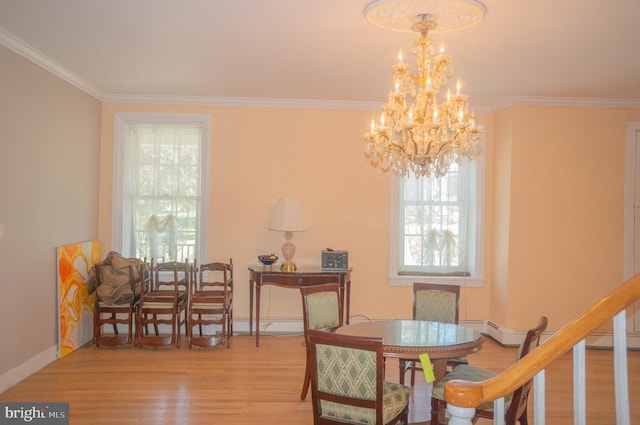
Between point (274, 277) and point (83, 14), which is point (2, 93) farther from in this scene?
point (274, 277)

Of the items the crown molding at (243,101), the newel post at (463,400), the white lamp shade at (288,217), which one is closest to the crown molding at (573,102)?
the crown molding at (243,101)

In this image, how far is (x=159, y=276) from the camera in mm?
6023

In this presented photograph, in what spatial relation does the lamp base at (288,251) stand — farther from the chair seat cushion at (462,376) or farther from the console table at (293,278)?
the chair seat cushion at (462,376)

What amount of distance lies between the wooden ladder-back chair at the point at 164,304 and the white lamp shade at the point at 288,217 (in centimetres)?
102

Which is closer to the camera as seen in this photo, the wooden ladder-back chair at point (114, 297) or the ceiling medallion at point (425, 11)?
the ceiling medallion at point (425, 11)

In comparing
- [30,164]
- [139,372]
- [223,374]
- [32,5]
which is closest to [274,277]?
[223,374]

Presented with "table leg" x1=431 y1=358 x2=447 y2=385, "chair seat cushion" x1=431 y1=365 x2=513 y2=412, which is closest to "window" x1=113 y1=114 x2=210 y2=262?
"table leg" x1=431 y1=358 x2=447 y2=385

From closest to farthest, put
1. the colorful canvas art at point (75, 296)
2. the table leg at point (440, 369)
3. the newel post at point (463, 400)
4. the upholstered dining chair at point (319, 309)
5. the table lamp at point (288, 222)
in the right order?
the newel post at point (463, 400)
the table leg at point (440, 369)
the upholstered dining chair at point (319, 309)
the colorful canvas art at point (75, 296)
the table lamp at point (288, 222)

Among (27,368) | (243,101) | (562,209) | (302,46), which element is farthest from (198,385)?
(562,209)

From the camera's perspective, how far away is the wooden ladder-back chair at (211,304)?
5387mm

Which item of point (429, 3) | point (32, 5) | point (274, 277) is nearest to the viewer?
point (429, 3)

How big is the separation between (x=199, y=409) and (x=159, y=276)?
8.05 ft

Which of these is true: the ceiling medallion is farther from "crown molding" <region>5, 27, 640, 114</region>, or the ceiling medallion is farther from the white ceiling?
"crown molding" <region>5, 27, 640, 114</region>

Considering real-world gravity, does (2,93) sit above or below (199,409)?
above
